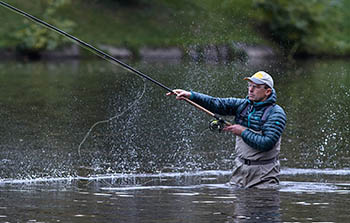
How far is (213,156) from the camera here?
11.0 meters

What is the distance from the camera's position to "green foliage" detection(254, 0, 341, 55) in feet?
110

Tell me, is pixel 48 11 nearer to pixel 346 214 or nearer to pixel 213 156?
pixel 213 156

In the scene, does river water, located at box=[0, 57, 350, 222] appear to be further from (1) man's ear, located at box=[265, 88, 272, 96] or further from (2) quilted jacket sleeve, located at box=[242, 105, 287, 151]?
(1) man's ear, located at box=[265, 88, 272, 96]

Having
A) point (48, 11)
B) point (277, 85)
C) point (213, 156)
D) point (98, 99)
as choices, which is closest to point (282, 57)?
point (48, 11)

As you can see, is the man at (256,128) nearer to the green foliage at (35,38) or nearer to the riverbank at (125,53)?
the riverbank at (125,53)

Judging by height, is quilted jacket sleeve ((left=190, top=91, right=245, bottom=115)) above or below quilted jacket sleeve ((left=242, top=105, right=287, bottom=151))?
above

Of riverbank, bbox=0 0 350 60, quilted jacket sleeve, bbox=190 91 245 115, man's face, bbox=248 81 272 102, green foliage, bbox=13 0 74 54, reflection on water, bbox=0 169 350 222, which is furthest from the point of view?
green foliage, bbox=13 0 74 54

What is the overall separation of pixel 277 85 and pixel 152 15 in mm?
15922

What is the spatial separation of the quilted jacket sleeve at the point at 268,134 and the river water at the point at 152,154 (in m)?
0.49

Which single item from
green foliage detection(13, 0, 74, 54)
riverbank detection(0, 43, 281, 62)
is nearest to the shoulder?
riverbank detection(0, 43, 281, 62)

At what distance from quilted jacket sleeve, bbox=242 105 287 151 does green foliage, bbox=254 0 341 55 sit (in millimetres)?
25321

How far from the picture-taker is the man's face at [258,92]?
7.82m

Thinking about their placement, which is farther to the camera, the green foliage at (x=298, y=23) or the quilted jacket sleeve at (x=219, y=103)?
the green foliage at (x=298, y=23)

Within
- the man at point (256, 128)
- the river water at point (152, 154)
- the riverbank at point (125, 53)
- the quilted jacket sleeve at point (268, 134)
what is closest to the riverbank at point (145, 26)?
the riverbank at point (125, 53)
